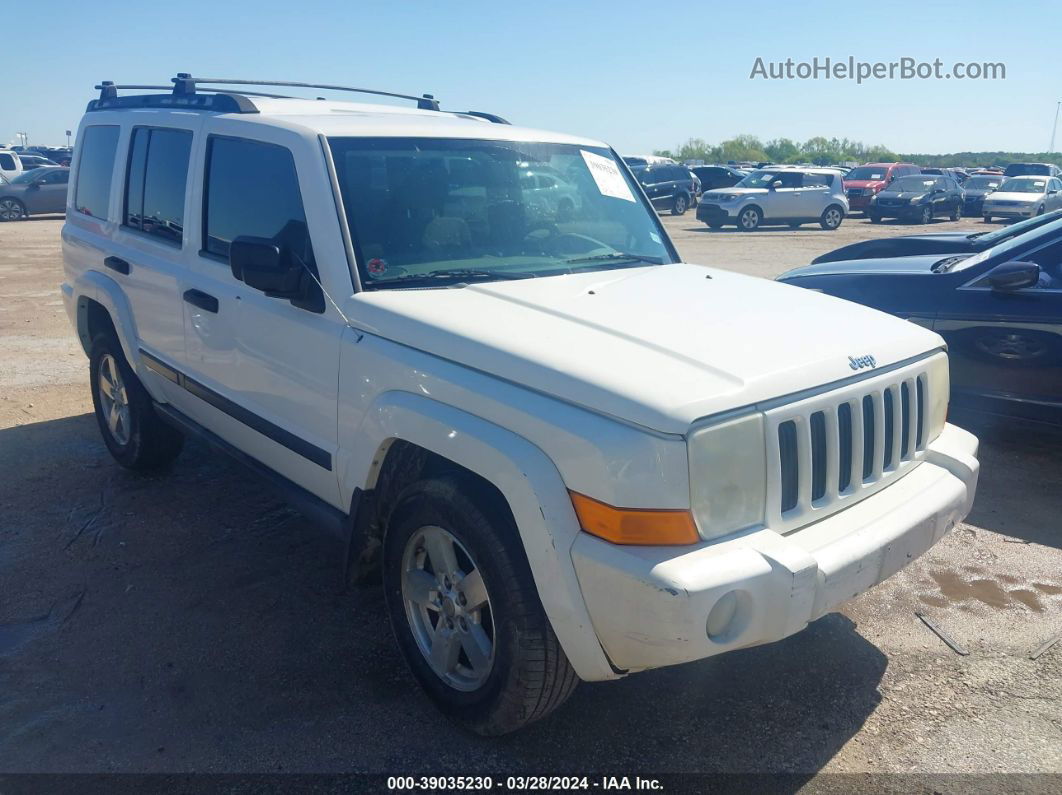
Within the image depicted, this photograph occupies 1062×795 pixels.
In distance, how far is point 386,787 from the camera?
285cm

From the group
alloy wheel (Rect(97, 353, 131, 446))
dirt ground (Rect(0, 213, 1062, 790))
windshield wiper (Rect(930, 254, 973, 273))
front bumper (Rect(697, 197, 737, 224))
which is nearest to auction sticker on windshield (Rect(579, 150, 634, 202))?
dirt ground (Rect(0, 213, 1062, 790))

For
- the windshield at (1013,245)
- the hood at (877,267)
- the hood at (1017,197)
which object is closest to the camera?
the windshield at (1013,245)

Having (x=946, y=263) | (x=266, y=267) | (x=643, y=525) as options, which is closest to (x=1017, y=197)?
(x=946, y=263)

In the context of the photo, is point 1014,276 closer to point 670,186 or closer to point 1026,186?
point 670,186

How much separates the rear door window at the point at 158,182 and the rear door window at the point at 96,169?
34 centimetres

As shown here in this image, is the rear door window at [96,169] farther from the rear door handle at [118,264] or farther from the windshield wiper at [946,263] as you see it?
the windshield wiper at [946,263]

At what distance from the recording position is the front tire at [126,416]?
521 cm

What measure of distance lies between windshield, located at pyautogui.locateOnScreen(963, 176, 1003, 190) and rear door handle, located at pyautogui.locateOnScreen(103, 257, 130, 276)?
3161 centimetres

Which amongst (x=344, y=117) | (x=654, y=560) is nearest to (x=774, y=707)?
(x=654, y=560)

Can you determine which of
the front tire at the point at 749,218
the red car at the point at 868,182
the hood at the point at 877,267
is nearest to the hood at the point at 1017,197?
the red car at the point at 868,182

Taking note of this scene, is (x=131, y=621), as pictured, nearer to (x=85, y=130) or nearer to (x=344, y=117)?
(x=344, y=117)

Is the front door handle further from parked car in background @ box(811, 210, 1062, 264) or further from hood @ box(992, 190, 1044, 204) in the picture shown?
hood @ box(992, 190, 1044, 204)

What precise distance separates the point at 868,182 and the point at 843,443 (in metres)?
30.4

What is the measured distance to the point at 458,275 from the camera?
3525mm
